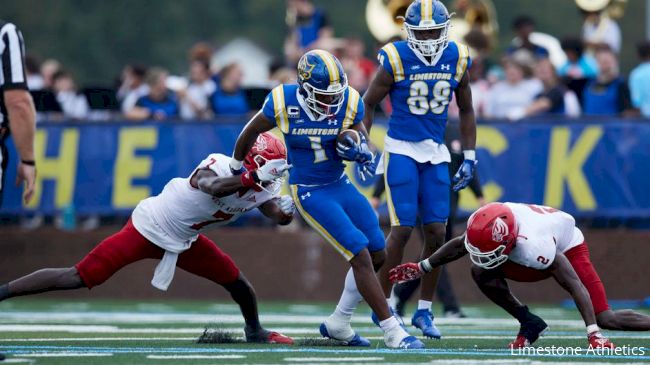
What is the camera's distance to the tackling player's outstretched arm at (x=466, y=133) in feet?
36.7

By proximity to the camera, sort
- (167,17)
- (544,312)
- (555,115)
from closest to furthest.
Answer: (544,312) < (555,115) < (167,17)

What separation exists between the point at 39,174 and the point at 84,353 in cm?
691

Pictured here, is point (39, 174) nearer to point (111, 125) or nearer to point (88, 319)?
point (111, 125)

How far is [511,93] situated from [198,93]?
3.69m

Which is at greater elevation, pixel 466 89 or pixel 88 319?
pixel 466 89

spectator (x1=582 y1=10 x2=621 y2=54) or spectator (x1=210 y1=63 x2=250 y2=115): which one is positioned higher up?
spectator (x1=582 y1=10 x2=621 y2=54)

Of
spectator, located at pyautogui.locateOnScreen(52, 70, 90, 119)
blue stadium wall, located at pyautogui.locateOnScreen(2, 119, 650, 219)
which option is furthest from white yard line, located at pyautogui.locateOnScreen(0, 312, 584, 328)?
spectator, located at pyautogui.locateOnScreen(52, 70, 90, 119)

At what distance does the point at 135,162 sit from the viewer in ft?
53.0

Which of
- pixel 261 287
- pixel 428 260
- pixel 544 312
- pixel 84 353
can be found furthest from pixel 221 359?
pixel 261 287

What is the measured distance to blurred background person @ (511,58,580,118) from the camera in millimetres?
16375

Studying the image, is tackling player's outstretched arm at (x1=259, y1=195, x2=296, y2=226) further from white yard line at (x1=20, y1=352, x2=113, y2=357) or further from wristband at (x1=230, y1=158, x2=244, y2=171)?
white yard line at (x1=20, y1=352, x2=113, y2=357)

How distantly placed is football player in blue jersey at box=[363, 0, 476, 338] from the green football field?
82 cm

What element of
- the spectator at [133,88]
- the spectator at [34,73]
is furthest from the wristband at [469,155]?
the spectator at [34,73]

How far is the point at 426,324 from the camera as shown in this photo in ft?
36.0
